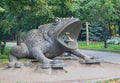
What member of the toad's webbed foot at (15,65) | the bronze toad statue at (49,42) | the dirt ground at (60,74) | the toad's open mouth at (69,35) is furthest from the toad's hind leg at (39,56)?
the toad's open mouth at (69,35)

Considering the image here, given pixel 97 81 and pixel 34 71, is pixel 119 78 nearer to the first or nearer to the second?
pixel 97 81

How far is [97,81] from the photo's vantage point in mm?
10094

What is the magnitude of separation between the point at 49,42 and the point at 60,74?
5.09 ft

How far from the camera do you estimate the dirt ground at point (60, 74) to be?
10203 mm

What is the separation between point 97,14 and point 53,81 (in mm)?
13006

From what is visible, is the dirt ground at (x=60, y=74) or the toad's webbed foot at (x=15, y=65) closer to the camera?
the dirt ground at (x=60, y=74)

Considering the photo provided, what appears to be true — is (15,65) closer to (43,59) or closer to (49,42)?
(43,59)

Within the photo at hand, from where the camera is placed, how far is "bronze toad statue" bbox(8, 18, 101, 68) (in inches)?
463

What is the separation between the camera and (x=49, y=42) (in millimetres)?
12023

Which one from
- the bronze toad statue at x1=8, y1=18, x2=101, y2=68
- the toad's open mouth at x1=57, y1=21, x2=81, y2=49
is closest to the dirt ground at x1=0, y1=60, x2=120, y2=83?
the bronze toad statue at x1=8, y1=18, x2=101, y2=68

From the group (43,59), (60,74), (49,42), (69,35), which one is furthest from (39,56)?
(69,35)

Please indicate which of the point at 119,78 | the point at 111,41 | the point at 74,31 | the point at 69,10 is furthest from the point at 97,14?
the point at 111,41

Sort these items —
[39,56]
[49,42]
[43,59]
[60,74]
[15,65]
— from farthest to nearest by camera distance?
1. [49,42]
2. [39,56]
3. [15,65]
4. [43,59]
5. [60,74]

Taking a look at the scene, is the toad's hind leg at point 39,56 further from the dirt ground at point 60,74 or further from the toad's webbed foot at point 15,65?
the toad's webbed foot at point 15,65
